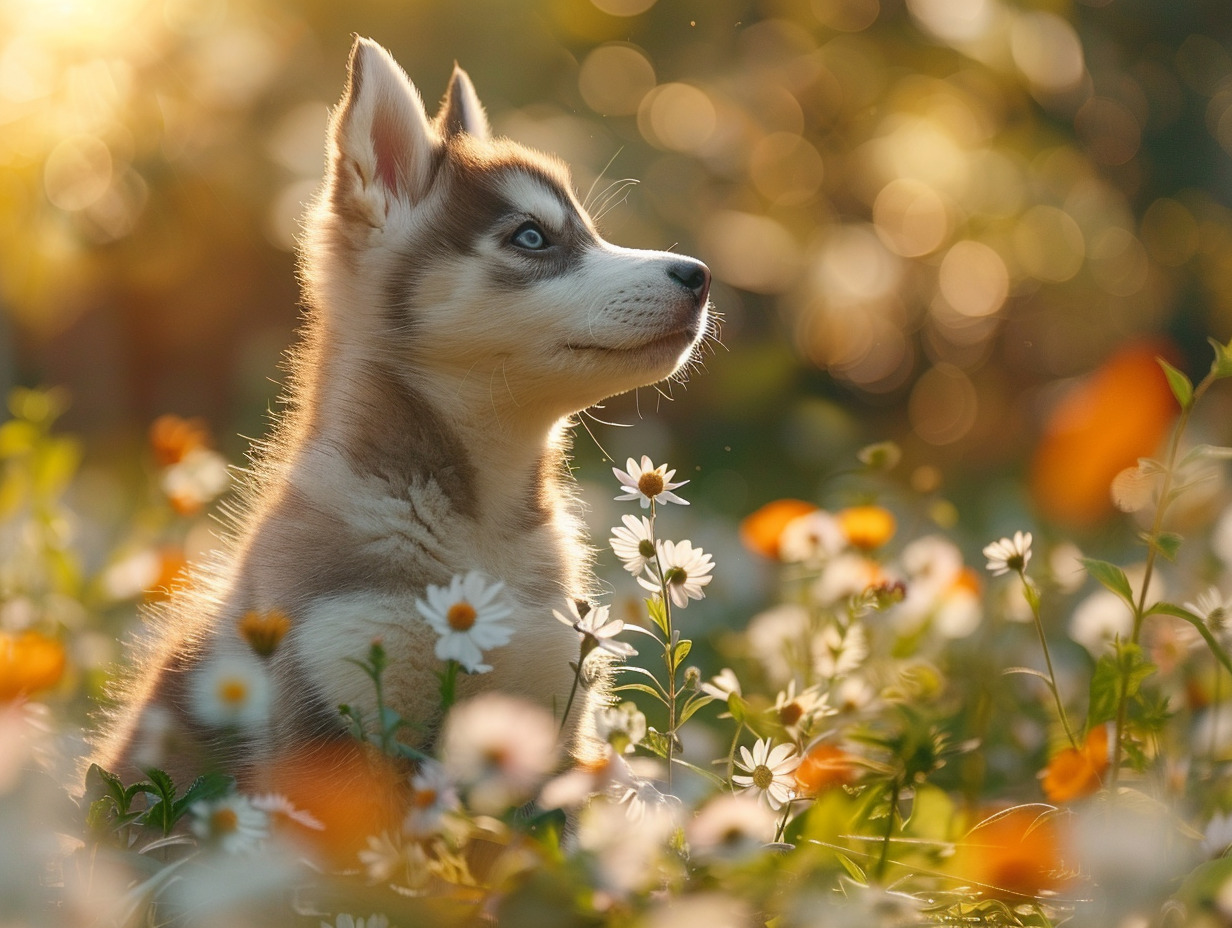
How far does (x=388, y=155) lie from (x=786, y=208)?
430 centimetres

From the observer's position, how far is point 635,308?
7.64 ft

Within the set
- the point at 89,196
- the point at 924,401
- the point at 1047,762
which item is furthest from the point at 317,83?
the point at 1047,762

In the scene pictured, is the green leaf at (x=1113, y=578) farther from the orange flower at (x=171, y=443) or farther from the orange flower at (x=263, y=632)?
the orange flower at (x=171, y=443)

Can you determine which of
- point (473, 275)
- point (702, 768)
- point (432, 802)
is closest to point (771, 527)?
point (702, 768)

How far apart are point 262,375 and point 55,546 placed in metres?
3.08

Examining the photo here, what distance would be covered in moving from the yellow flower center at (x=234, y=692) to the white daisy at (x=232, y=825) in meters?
0.48

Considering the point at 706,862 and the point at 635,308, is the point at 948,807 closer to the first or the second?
the point at 706,862

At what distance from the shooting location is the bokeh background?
5.26 m

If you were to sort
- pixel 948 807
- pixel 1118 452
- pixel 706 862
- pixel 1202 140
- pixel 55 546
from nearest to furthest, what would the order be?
pixel 706 862 < pixel 948 807 < pixel 55 546 < pixel 1118 452 < pixel 1202 140

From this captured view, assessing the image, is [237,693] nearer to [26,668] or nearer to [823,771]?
[26,668]

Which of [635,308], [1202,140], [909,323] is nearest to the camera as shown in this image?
[635,308]

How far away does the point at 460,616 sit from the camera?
4.95ft

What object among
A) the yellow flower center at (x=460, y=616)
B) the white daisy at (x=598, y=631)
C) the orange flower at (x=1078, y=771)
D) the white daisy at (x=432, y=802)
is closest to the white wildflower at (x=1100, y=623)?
the orange flower at (x=1078, y=771)

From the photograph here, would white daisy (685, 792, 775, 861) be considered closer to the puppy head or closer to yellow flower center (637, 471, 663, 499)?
yellow flower center (637, 471, 663, 499)
